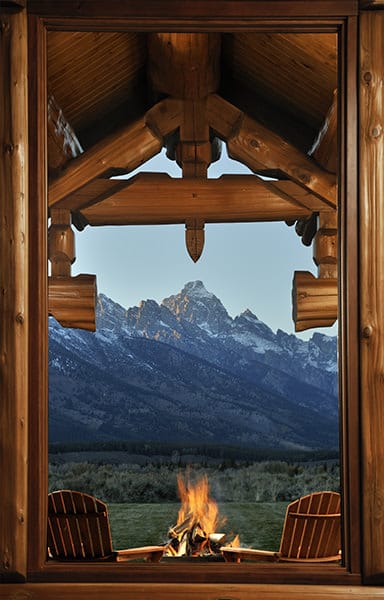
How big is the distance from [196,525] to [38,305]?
3910 millimetres

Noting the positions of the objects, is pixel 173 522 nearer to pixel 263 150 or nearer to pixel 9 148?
pixel 263 150

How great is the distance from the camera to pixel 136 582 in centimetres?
248

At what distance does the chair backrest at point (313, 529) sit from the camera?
4.09 m

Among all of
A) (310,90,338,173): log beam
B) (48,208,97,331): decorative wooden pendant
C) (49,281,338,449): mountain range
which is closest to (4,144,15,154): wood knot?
(310,90,338,173): log beam

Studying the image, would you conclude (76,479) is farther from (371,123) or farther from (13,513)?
(371,123)

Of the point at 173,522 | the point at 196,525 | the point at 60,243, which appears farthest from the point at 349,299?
the point at 173,522

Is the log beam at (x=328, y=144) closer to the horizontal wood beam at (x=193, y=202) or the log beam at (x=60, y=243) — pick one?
the horizontal wood beam at (x=193, y=202)

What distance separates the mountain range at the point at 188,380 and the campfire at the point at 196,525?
0.55 m

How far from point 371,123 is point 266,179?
3138 mm

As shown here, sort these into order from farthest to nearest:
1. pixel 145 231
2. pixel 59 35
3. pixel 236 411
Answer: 1. pixel 236 411
2. pixel 145 231
3. pixel 59 35

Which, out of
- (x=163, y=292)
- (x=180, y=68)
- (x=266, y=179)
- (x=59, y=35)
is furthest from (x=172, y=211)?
(x=163, y=292)

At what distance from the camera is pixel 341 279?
2.54 metres

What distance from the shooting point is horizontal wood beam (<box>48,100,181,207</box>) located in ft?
16.5

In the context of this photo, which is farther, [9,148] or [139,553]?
[139,553]
